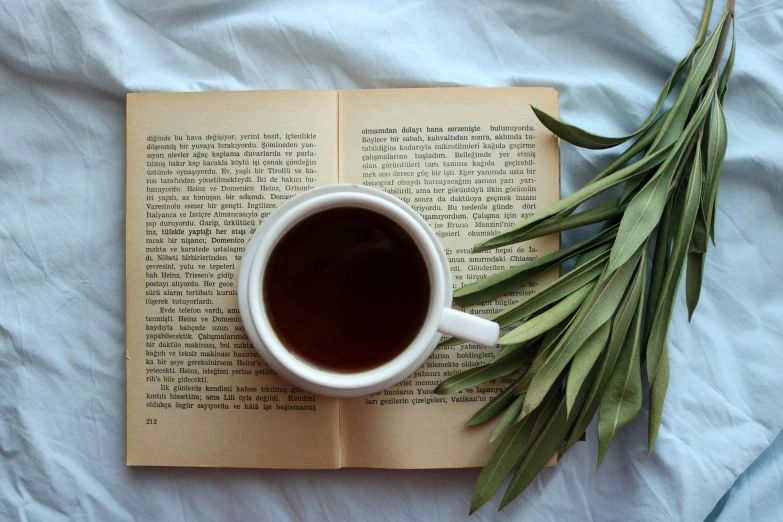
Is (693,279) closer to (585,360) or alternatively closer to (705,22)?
(585,360)

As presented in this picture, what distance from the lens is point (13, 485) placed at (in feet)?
2.28

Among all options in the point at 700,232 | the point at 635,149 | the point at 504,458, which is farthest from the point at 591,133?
the point at 504,458

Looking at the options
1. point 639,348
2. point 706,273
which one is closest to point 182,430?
point 639,348

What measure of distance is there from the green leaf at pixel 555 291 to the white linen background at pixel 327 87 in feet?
0.23

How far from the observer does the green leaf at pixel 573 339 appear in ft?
1.95

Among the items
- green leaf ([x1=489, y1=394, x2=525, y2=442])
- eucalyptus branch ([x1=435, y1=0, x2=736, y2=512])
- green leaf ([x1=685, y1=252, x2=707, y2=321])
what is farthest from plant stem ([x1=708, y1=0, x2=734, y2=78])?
green leaf ([x1=489, y1=394, x2=525, y2=442])

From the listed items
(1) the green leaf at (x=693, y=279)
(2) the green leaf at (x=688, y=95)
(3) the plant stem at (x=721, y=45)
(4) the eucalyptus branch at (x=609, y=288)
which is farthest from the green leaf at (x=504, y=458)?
(3) the plant stem at (x=721, y=45)

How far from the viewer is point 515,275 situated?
65 cm

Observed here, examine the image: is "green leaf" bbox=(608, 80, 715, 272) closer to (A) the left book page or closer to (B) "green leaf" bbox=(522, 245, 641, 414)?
(B) "green leaf" bbox=(522, 245, 641, 414)

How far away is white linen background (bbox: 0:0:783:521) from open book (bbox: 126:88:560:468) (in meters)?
0.03

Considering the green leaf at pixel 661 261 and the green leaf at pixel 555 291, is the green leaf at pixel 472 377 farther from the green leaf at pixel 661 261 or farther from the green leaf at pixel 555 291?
the green leaf at pixel 661 261

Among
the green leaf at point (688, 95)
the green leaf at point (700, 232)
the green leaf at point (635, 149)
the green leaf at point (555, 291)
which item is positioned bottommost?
the green leaf at point (555, 291)

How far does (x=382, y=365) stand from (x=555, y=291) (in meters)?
0.21

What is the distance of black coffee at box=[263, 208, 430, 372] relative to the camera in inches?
24.1
